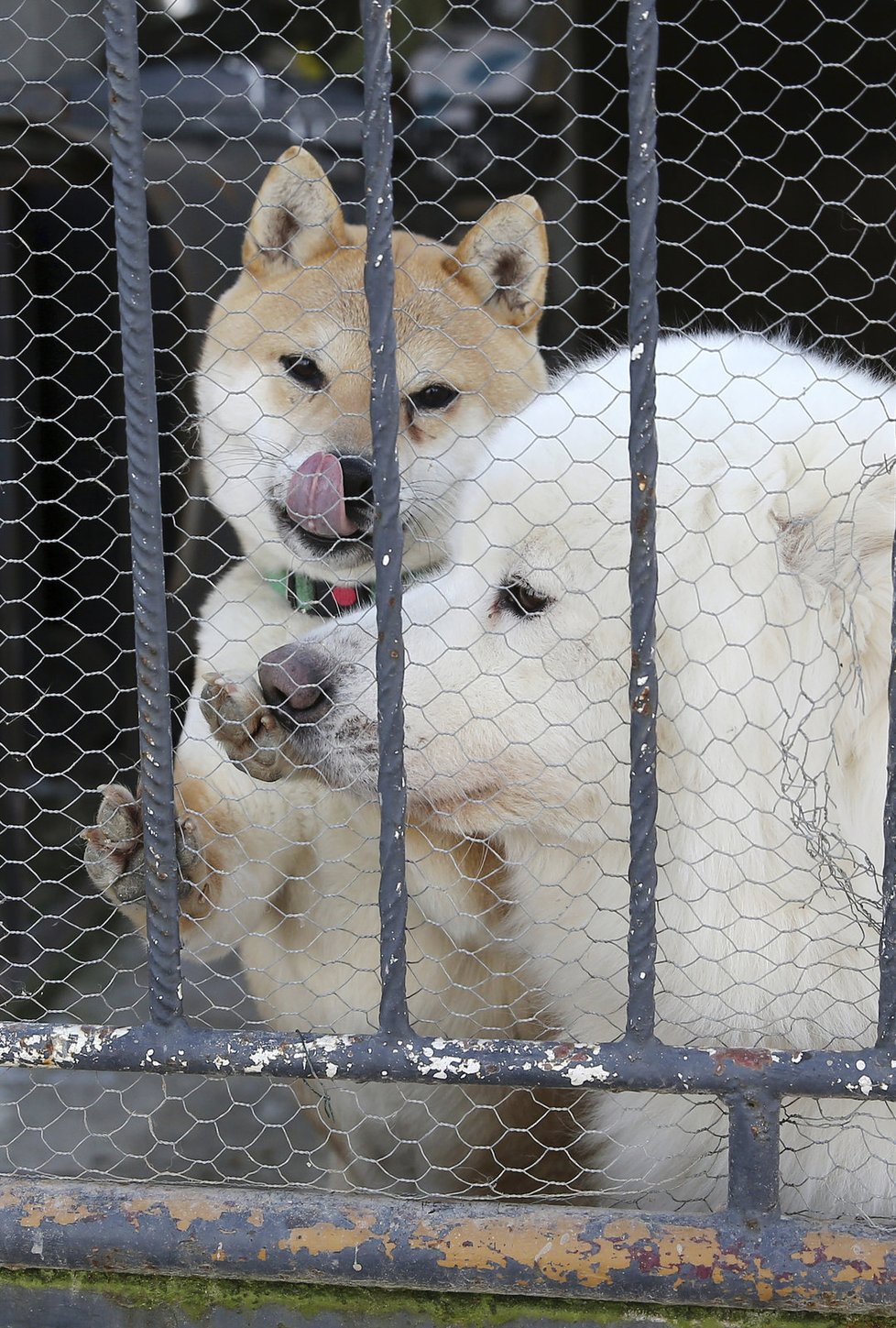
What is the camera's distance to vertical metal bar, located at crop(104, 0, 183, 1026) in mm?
1245

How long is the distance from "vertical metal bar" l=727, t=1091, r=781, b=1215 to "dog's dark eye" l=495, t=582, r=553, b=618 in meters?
0.62

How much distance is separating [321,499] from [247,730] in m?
0.53

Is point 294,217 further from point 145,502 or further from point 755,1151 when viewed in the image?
point 755,1151

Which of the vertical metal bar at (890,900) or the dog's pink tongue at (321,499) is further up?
the dog's pink tongue at (321,499)

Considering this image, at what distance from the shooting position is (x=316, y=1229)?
1294 millimetres

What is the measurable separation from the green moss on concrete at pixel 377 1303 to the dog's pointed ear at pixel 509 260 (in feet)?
5.22

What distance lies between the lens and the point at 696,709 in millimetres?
1446

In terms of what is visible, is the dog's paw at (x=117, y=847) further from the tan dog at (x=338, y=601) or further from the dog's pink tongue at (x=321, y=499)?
the dog's pink tongue at (x=321, y=499)

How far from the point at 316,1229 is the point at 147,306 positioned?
99 centimetres

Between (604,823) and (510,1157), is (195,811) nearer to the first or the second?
(604,823)

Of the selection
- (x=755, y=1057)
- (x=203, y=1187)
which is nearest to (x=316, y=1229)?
(x=203, y=1187)

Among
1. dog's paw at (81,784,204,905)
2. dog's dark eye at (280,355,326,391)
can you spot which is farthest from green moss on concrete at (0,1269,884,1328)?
dog's dark eye at (280,355,326,391)

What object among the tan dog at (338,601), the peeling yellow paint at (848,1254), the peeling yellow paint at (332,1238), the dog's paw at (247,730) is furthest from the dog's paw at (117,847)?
the peeling yellow paint at (848,1254)

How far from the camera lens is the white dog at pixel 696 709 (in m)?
1.42
